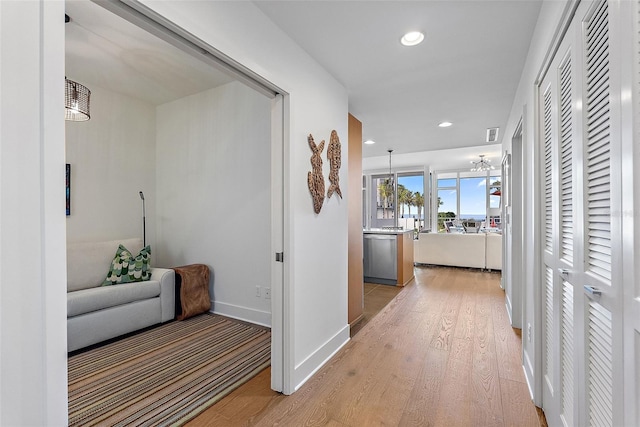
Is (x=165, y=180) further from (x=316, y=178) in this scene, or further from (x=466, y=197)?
(x=466, y=197)

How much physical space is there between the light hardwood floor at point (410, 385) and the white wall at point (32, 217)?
3.49ft

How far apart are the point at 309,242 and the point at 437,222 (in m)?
8.15

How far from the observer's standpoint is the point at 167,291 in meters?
3.14

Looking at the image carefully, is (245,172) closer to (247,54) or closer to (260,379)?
(247,54)

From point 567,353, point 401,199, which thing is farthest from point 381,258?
point 401,199

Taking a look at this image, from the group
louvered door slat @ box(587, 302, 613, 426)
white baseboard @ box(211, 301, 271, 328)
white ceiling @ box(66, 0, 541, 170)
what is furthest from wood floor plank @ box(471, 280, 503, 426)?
white ceiling @ box(66, 0, 541, 170)

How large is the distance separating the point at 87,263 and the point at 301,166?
7.84 ft

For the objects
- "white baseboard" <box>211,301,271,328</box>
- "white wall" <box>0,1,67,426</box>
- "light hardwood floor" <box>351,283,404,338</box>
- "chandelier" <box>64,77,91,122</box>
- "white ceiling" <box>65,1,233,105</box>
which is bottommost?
"light hardwood floor" <box>351,283,404,338</box>

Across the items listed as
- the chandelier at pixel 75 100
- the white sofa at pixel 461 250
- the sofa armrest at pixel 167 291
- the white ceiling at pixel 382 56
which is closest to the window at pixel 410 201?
the white sofa at pixel 461 250

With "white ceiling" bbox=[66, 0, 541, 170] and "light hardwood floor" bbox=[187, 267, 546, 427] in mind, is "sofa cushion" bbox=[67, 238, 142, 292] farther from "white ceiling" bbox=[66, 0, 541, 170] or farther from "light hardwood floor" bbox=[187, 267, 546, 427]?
"light hardwood floor" bbox=[187, 267, 546, 427]

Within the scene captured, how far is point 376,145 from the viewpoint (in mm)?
→ 5273

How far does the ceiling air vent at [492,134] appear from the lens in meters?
4.22

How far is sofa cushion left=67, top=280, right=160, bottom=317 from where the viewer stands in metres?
2.48

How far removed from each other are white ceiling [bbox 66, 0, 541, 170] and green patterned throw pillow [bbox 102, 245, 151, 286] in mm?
1828
